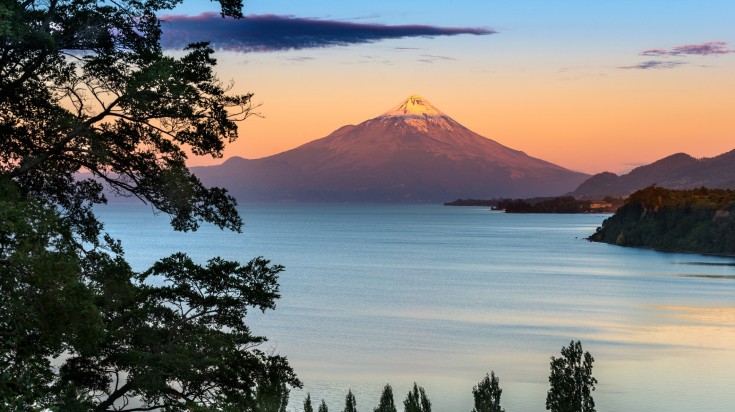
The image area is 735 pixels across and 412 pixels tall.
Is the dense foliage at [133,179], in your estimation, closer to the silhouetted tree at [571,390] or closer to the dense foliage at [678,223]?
the silhouetted tree at [571,390]

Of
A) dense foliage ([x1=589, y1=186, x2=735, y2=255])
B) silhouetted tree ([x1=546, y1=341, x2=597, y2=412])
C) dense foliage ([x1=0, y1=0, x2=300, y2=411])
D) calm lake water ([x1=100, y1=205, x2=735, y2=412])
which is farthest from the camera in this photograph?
dense foliage ([x1=589, y1=186, x2=735, y2=255])

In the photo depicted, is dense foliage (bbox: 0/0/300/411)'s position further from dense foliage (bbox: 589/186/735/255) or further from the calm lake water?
dense foliage (bbox: 589/186/735/255)

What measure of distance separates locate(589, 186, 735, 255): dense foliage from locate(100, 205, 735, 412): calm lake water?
12.2m

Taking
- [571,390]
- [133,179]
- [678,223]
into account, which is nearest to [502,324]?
[571,390]

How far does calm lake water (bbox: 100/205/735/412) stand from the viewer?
35.4 metres

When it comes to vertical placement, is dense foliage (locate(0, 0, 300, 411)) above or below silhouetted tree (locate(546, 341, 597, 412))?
above

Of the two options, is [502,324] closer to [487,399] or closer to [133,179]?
[487,399]

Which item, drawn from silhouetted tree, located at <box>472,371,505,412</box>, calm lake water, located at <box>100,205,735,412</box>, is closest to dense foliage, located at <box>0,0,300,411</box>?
silhouetted tree, located at <box>472,371,505,412</box>

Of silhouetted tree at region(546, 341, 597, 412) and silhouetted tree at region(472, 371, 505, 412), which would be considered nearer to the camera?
silhouetted tree at region(546, 341, 597, 412)

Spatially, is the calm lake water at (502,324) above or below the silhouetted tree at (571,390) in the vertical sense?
below

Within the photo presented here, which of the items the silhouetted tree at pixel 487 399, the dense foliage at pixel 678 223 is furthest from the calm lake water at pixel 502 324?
the dense foliage at pixel 678 223

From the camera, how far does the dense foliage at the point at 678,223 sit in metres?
124

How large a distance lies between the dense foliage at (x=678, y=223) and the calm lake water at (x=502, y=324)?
A: 40.2 feet

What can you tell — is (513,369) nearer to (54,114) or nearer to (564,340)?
(564,340)
